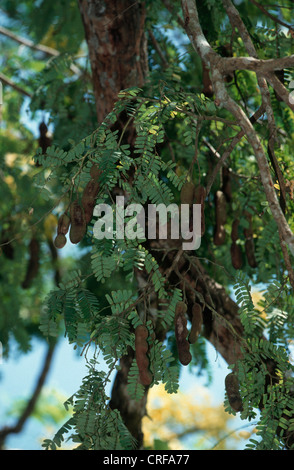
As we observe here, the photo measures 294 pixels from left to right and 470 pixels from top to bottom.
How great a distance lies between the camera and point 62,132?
119 inches

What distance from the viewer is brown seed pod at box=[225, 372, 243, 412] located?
5.51 ft

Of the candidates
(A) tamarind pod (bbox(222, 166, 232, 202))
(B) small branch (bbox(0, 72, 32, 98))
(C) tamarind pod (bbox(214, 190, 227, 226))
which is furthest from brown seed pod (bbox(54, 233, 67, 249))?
(B) small branch (bbox(0, 72, 32, 98))

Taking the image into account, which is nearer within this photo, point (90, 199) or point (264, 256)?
point (90, 199)

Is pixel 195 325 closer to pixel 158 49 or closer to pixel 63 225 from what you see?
pixel 63 225

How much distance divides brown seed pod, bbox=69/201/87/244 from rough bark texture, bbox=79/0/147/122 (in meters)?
1.07

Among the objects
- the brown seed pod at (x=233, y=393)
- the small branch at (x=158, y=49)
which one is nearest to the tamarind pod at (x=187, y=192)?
the brown seed pod at (x=233, y=393)

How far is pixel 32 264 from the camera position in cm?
353

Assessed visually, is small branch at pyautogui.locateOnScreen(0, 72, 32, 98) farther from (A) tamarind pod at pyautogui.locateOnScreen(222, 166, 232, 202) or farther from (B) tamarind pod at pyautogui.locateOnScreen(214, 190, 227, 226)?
(B) tamarind pod at pyautogui.locateOnScreen(214, 190, 227, 226)

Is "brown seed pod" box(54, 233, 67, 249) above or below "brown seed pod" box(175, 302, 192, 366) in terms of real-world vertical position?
above

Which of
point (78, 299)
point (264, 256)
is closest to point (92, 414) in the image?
point (78, 299)
